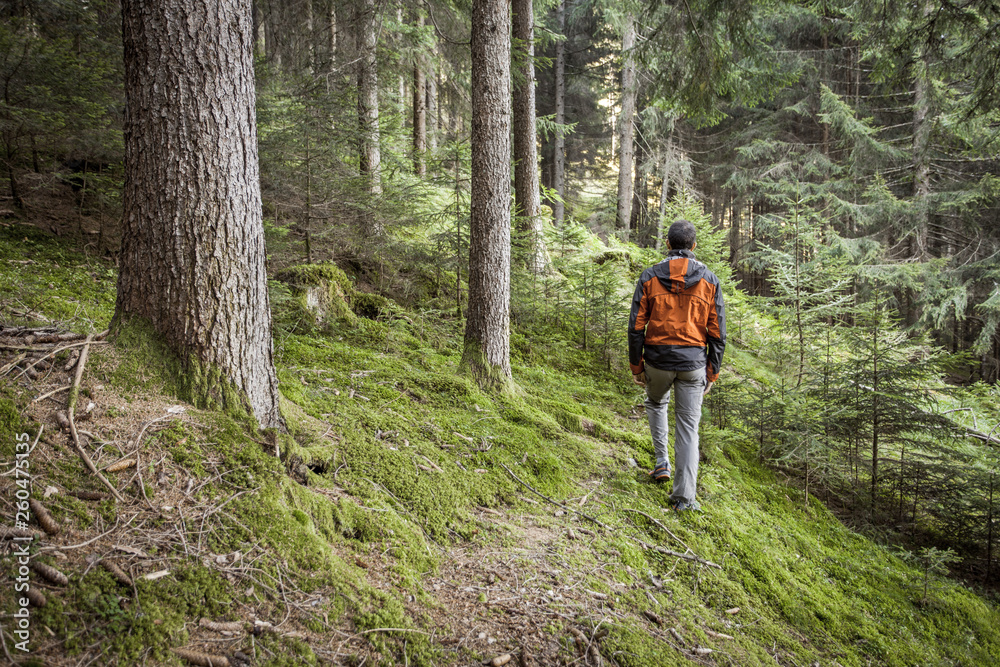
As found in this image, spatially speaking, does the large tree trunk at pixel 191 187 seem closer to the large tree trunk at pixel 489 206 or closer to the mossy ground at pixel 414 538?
the mossy ground at pixel 414 538

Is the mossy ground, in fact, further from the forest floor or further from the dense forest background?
the dense forest background

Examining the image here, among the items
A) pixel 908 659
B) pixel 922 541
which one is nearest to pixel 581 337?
pixel 922 541

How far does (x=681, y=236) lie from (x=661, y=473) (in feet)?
7.63

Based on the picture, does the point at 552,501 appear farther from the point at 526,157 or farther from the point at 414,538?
the point at 526,157

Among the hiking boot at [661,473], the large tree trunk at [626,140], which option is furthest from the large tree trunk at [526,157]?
the large tree trunk at [626,140]

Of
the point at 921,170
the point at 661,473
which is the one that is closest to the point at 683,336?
the point at 661,473

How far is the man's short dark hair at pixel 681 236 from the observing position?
4500 millimetres

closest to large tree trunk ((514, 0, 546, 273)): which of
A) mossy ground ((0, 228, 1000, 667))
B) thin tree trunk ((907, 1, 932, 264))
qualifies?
mossy ground ((0, 228, 1000, 667))

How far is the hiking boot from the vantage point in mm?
4766

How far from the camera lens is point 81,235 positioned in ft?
20.6

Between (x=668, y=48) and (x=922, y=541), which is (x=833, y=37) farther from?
(x=922, y=541)

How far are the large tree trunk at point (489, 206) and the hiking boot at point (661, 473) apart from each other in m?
1.86

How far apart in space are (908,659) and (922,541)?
2.65m

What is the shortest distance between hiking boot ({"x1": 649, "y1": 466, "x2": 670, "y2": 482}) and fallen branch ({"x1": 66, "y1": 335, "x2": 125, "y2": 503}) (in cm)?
425
